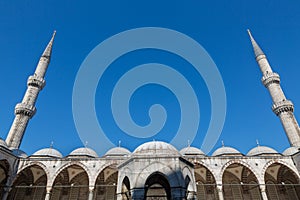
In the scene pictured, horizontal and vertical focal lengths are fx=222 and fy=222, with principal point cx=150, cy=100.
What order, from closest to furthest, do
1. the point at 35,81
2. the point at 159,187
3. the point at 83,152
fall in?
1. the point at 159,187
2. the point at 83,152
3. the point at 35,81

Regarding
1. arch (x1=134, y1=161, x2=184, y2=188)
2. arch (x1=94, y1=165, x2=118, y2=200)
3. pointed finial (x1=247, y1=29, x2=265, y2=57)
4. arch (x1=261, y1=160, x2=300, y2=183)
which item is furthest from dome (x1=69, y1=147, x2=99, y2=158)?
pointed finial (x1=247, y1=29, x2=265, y2=57)

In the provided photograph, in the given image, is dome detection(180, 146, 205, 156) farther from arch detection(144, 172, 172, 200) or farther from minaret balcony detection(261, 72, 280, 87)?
arch detection(144, 172, 172, 200)

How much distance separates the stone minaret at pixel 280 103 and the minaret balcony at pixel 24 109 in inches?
944

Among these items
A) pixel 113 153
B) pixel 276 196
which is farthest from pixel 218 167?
pixel 113 153

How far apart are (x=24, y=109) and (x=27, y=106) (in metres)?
0.47

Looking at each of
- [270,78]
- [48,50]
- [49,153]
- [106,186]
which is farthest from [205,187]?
[48,50]

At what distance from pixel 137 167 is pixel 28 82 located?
2135 centimetres

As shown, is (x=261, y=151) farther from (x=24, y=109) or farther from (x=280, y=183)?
(x=24, y=109)

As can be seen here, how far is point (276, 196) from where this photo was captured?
1933 cm

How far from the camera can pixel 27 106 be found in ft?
69.9

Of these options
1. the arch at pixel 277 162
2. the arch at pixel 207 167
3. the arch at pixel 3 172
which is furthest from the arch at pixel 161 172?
the arch at pixel 3 172

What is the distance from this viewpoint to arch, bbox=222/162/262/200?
1952cm

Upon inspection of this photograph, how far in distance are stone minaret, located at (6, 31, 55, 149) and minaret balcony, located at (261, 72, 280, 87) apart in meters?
24.0

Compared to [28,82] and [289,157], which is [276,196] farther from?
[28,82]
